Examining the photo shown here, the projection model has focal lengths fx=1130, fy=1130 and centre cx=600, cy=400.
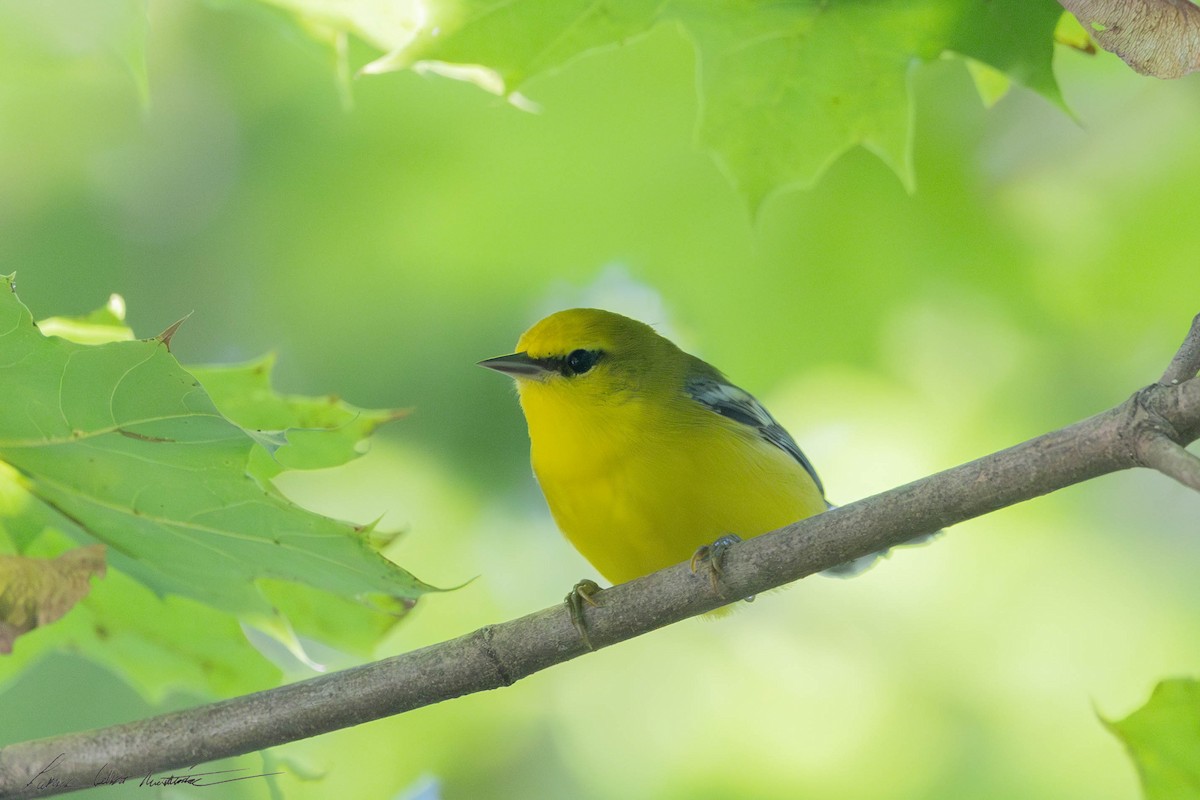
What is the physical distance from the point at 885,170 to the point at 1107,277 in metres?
1.08

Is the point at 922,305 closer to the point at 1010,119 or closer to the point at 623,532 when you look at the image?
the point at 1010,119

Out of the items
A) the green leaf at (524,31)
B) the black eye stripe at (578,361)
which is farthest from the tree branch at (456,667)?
the black eye stripe at (578,361)

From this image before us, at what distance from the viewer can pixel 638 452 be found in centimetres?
340

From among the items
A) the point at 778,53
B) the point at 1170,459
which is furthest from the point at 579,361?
the point at 1170,459

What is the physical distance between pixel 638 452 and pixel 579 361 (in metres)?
0.57

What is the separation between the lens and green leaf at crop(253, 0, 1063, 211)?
8.37ft

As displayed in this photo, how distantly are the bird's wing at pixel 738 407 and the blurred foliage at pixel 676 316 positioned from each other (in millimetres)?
685

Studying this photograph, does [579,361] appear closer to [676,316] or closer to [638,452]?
[638,452]

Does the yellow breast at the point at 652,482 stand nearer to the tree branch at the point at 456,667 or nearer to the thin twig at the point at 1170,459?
the tree branch at the point at 456,667

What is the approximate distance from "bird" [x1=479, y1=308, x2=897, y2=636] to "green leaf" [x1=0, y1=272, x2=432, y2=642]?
32.7 inches

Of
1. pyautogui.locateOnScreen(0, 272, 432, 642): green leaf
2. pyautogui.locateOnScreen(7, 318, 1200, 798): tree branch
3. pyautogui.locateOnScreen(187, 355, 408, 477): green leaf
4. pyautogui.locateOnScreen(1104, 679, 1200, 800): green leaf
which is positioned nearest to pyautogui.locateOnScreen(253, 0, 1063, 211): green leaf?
pyautogui.locateOnScreen(187, 355, 408, 477): green leaf

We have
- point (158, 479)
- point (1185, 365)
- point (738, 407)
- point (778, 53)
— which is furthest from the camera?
point (738, 407)

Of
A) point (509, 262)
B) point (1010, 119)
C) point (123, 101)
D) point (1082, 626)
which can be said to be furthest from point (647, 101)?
point (1082, 626)

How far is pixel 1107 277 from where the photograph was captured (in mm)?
4848
